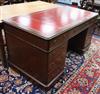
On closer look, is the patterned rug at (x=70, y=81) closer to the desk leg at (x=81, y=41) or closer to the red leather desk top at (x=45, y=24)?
the desk leg at (x=81, y=41)

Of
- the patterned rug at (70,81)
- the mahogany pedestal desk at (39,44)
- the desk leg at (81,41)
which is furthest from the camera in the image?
the desk leg at (81,41)

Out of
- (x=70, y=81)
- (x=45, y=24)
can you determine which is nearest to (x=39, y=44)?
(x=45, y=24)

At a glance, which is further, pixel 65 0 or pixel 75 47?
pixel 65 0

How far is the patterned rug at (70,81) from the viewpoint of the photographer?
5.39 ft

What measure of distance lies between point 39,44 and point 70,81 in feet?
2.63

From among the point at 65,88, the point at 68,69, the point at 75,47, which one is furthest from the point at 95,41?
the point at 65,88

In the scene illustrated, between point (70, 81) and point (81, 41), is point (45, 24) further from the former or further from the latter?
point (81, 41)

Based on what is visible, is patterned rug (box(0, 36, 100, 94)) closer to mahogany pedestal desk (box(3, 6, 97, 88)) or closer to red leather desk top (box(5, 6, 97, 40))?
mahogany pedestal desk (box(3, 6, 97, 88))

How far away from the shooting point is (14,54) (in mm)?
1777

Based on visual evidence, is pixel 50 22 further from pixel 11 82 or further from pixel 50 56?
pixel 11 82

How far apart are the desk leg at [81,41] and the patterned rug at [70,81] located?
0.72 feet

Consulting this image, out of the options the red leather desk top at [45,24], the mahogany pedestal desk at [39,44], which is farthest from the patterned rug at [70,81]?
the red leather desk top at [45,24]

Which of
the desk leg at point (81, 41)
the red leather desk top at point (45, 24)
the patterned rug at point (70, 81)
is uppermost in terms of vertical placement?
the red leather desk top at point (45, 24)

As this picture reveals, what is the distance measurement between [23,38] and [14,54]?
404 millimetres
